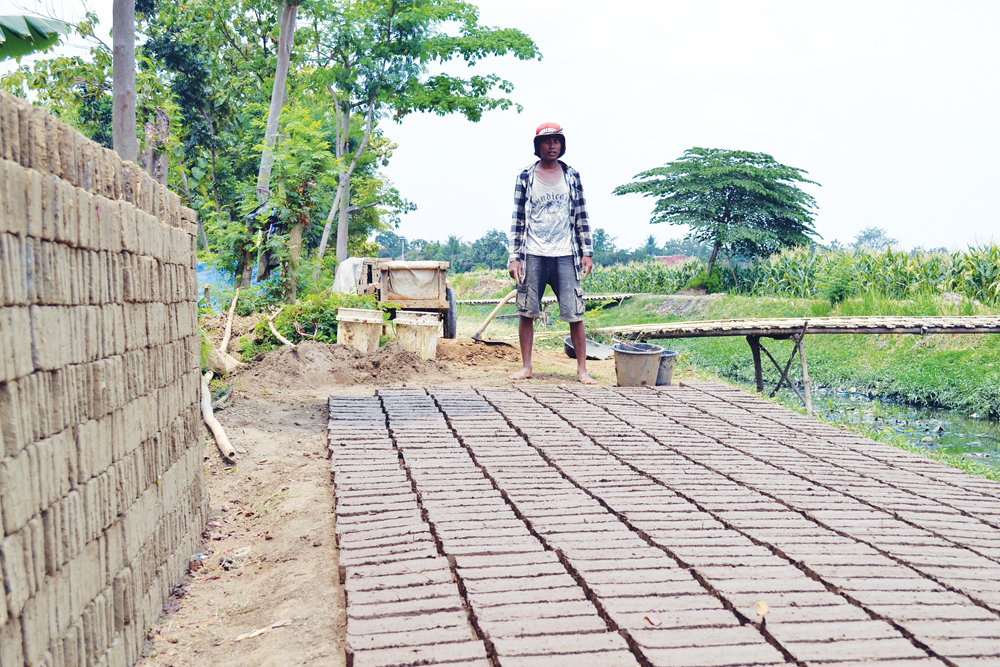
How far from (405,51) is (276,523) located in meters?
16.1

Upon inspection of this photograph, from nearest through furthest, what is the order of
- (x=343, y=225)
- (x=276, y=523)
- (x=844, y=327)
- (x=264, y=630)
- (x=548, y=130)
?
(x=264, y=630), (x=276, y=523), (x=548, y=130), (x=844, y=327), (x=343, y=225)

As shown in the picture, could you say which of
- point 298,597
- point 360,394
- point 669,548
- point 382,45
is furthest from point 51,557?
point 382,45

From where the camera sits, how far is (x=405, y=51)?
17.3 meters

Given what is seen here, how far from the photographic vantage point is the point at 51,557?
1675mm

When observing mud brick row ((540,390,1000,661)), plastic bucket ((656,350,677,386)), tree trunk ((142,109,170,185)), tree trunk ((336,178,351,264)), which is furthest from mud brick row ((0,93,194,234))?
tree trunk ((336,178,351,264))

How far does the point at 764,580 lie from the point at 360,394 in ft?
12.7

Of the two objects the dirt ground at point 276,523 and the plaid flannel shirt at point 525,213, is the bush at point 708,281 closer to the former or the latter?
the dirt ground at point 276,523

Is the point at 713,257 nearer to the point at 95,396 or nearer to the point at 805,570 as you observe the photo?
the point at 805,570

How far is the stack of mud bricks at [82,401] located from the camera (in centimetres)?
153

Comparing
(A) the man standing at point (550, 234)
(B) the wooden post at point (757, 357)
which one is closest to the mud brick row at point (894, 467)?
(A) the man standing at point (550, 234)

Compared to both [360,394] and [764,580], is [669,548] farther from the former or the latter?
[360,394]

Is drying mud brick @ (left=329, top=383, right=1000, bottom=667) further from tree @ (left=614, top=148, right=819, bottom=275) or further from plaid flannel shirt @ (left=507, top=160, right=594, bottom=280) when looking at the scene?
tree @ (left=614, top=148, right=819, bottom=275)

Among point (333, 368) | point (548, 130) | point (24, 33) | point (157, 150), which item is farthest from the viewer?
point (157, 150)

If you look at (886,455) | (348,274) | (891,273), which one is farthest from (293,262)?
(891,273)
